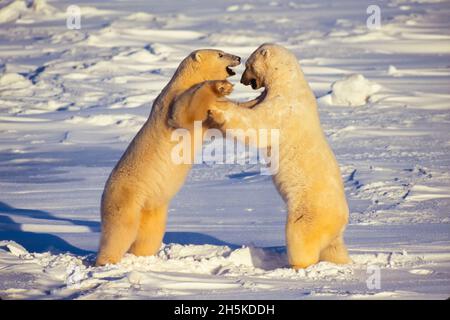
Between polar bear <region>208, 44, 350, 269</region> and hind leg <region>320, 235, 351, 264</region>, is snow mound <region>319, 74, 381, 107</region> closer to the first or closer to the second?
polar bear <region>208, 44, 350, 269</region>

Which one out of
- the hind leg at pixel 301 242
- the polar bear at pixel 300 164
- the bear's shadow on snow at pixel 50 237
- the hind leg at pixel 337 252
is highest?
the polar bear at pixel 300 164

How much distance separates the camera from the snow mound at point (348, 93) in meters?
11.8

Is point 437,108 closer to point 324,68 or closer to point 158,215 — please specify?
point 324,68

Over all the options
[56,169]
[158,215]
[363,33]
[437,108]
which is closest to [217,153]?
[56,169]

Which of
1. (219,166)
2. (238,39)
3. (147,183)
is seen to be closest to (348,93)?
(219,166)

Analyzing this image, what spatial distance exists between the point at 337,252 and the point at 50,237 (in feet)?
8.14

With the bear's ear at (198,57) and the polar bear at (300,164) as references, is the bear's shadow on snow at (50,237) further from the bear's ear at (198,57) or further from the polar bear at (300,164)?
the bear's ear at (198,57)

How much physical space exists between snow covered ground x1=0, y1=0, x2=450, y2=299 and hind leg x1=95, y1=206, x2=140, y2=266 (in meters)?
0.13

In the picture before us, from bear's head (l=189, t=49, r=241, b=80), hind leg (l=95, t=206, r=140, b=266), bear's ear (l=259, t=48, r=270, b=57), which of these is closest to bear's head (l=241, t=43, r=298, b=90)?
bear's ear (l=259, t=48, r=270, b=57)

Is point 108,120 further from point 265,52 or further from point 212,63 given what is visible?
point 265,52

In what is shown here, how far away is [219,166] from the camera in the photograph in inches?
373

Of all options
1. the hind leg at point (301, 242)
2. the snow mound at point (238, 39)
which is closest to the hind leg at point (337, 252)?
the hind leg at point (301, 242)

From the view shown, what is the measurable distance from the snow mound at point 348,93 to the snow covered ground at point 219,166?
0.07 ft

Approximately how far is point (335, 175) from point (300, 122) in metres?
0.39
